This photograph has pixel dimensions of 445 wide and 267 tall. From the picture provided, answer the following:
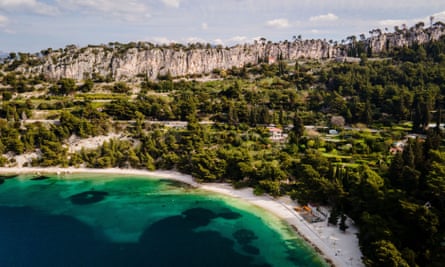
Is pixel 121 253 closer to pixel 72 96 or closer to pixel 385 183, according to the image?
pixel 385 183

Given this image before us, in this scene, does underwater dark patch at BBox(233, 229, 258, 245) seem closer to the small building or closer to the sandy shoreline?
the sandy shoreline

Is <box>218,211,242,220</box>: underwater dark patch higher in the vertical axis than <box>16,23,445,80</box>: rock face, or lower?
lower

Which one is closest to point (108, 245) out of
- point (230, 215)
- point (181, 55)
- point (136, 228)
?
point (136, 228)

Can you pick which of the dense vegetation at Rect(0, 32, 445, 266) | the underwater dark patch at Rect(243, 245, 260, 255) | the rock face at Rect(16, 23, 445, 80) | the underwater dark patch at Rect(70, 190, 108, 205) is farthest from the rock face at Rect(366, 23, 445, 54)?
the underwater dark patch at Rect(70, 190, 108, 205)

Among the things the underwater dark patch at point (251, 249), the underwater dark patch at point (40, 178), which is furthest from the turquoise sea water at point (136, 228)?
the underwater dark patch at point (40, 178)

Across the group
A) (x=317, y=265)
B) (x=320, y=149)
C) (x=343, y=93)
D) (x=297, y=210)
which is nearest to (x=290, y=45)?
(x=343, y=93)
